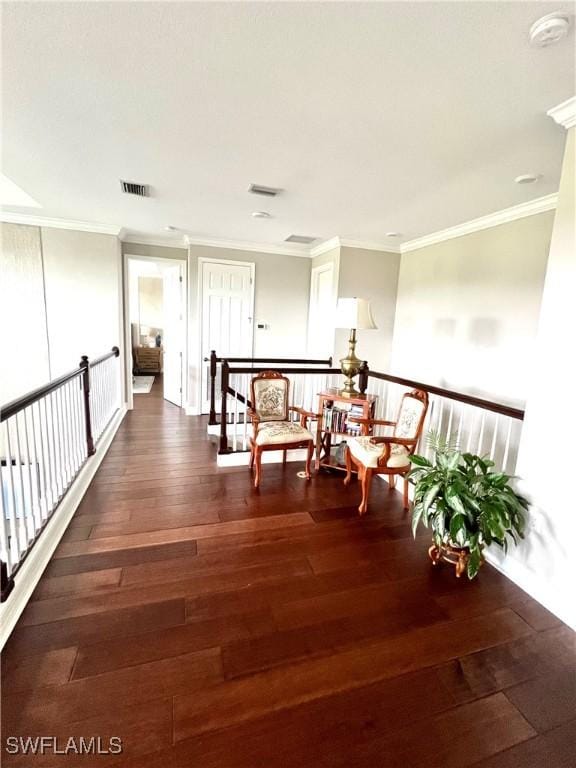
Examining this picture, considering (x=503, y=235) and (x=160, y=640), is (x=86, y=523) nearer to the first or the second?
(x=160, y=640)

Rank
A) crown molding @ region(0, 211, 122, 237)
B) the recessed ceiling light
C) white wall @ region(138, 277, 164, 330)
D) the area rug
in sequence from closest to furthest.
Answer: the recessed ceiling light < crown molding @ region(0, 211, 122, 237) < the area rug < white wall @ region(138, 277, 164, 330)

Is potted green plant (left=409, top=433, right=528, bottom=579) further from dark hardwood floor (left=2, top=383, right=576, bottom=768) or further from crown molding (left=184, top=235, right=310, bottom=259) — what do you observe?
crown molding (left=184, top=235, right=310, bottom=259)

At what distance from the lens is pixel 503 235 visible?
339cm

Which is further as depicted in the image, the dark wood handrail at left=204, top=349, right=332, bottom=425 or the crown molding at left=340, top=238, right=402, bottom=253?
the crown molding at left=340, top=238, right=402, bottom=253

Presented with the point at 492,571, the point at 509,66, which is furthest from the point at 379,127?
the point at 492,571

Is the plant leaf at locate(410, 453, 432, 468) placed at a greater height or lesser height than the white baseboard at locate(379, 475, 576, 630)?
greater

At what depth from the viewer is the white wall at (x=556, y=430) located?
5.62ft

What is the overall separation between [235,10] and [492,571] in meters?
3.09

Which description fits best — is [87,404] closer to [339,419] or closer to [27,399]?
[27,399]

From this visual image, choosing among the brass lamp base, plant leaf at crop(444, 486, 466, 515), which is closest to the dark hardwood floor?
plant leaf at crop(444, 486, 466, 515)

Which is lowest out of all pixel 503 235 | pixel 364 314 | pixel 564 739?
pixel 564 739

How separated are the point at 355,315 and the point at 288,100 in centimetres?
164

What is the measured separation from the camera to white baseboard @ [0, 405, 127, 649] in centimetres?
152

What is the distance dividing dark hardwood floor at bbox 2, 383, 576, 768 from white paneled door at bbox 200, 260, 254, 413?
3135 millimetres
